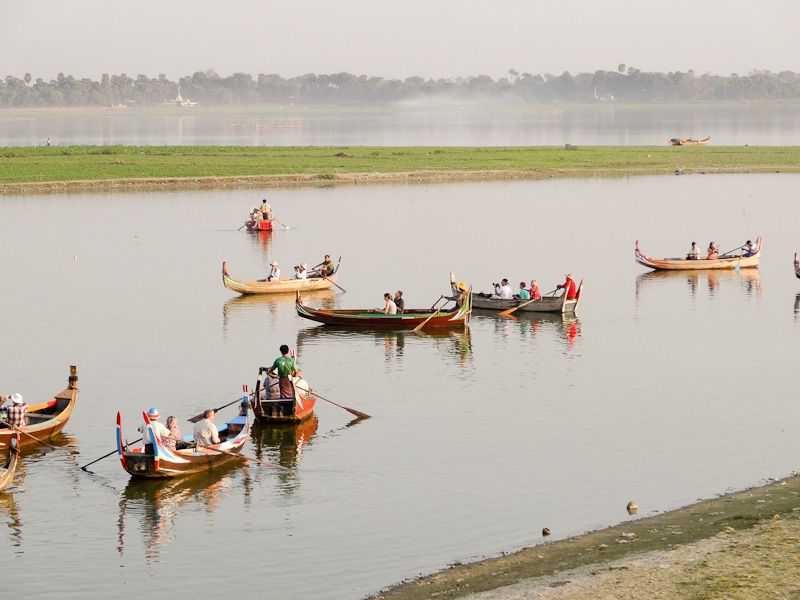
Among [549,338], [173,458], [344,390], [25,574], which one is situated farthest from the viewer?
[549,338]

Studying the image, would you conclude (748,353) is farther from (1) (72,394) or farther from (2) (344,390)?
(1) (72,394)

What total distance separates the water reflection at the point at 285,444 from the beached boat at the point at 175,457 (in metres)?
0.89

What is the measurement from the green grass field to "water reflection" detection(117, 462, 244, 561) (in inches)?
2610

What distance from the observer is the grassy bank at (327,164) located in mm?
91500

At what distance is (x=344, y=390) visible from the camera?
3341 centimetres

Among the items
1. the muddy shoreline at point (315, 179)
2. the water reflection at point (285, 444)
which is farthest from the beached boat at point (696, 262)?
the muddy shoreline at point (315, 179)

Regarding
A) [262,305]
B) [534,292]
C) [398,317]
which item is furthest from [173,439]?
[262,305]

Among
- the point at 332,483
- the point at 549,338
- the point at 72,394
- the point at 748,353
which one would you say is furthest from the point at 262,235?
the point at 332,483

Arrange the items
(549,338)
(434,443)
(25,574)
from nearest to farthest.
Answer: (25,574), (434,443), (549,338)

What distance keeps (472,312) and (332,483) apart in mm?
20179

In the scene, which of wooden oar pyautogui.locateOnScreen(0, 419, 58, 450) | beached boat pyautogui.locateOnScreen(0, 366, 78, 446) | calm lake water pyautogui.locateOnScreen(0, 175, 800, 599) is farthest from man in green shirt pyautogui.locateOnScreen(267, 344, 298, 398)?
wooden oar pyautogui.locateOnScreen(0, 419, 58, 450)

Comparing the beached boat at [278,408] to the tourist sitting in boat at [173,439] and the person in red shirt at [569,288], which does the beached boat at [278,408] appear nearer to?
the tourist sitting in boat at [173,439]

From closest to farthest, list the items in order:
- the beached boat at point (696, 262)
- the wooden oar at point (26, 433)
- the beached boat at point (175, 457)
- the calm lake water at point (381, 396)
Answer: the calm lake water at point (381, 396), the beached boat at point (175, 457), the wooden oar at point (26, 433), the beached boat at point (696, 262)

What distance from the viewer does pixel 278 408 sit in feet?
97.8
